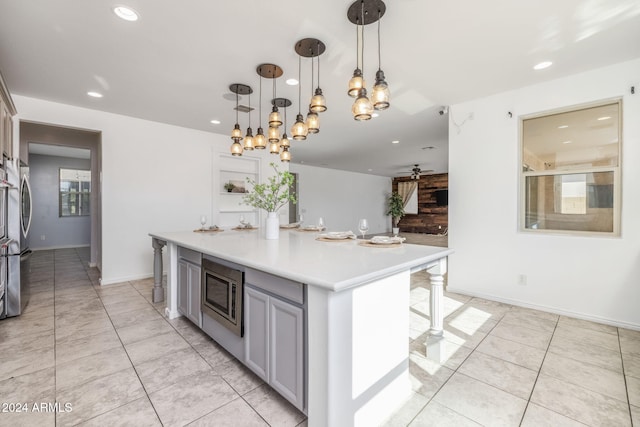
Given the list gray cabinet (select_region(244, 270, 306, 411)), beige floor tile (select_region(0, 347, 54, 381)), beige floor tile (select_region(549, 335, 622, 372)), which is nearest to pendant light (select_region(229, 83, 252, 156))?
gray cabinet (select_region(244, 270, 306, 411))

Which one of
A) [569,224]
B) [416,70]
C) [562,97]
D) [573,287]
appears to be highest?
[416,70]

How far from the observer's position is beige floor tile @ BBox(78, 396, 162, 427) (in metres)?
1.48

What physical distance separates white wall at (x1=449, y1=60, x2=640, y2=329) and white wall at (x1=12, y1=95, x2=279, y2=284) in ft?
13.7

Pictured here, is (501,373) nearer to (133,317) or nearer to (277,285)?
(277,285)

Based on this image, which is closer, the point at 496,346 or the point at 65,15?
the point at 65,15

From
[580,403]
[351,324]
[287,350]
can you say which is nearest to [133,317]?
[287,350]

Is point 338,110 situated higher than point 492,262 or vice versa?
point 338,110

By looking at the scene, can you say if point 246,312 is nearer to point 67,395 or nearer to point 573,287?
point 67,395

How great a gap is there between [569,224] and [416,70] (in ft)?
7.71

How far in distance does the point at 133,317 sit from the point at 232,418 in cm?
201

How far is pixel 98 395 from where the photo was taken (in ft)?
5.60

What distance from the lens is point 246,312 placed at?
5.96 ft

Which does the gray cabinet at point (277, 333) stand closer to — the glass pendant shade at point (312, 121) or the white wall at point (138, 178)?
the glass pendant shade at point (312, 121)

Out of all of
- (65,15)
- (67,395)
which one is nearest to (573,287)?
(67,395)
